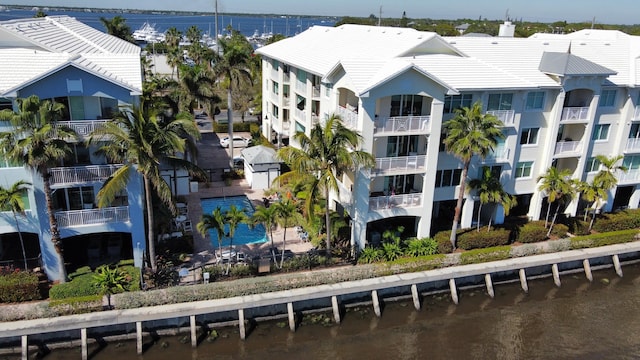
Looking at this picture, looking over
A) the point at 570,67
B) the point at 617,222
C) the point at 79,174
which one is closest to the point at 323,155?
the point at 79,174

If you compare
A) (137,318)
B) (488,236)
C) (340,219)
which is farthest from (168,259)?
(488,236)

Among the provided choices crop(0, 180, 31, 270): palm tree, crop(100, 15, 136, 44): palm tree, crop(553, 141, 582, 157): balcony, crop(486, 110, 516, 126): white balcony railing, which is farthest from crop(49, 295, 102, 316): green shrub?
crop(100, 15, 136, 44): palm tree

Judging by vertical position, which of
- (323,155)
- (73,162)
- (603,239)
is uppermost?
(323,155)

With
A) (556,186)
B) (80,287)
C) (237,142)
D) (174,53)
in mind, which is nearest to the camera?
(80,287)

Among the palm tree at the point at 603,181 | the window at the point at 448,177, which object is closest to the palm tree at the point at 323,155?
the window at the point at 448,177

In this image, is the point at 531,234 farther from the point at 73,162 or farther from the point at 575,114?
the point at 73,162
